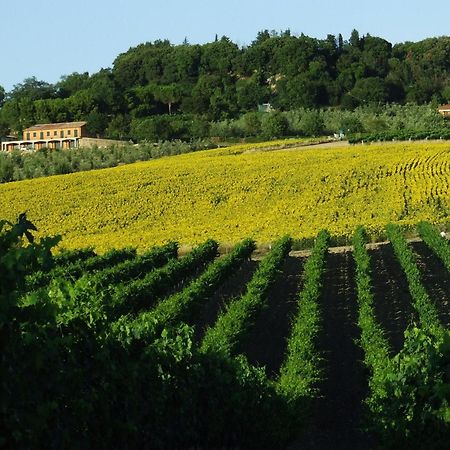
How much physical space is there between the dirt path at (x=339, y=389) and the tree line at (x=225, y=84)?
73.0 meters

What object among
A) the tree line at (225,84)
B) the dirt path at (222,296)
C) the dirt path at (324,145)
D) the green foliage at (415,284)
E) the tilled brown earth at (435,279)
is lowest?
the tilled brown earth at (435,279)

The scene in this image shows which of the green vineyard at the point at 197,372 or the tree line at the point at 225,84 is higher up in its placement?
the tree line at the point at 225,84

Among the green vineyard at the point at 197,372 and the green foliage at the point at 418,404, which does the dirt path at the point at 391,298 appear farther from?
the green foliage at the point at 418,404

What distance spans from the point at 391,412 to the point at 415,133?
6736cm

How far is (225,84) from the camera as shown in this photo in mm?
150875

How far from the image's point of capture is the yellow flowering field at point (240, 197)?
4384 cm

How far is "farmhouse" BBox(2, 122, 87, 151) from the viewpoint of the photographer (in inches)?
4262

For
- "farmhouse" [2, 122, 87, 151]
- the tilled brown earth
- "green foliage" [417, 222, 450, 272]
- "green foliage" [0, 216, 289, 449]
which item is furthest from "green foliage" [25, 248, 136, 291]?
"farmhouse" [2, 122, 87, 151]

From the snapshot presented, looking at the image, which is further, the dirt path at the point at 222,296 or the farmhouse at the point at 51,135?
the farmhouse at the point at 51,135

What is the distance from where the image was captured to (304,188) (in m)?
53.3

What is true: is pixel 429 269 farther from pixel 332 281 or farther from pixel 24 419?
pixel 24 419

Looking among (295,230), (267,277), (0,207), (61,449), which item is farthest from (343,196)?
(61,449)

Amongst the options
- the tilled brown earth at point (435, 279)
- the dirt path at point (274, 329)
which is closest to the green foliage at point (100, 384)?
the dirt path at point (274, 329)

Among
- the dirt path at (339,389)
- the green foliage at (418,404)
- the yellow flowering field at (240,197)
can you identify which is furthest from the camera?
the yellow flowering field at (240,197)
